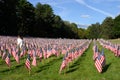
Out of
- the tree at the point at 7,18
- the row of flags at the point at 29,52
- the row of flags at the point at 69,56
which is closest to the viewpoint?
the row of flags at the point at 69,56

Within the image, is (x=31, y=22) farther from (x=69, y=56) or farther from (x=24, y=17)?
(x=69, y=56)

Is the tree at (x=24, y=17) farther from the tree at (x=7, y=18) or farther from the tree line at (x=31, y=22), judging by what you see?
the tree at (x=7, y=18)

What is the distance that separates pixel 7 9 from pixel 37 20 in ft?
124

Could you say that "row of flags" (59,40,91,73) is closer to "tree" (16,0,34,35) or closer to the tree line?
the tree line

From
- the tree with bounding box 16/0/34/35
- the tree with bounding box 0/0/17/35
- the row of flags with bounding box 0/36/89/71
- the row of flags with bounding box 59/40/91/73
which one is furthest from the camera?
the tree with bounding box 16/0/34/35

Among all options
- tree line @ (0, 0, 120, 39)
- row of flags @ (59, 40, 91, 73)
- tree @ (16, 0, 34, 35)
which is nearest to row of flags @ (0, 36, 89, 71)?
row of flags @ (59, 40, 91, 73)

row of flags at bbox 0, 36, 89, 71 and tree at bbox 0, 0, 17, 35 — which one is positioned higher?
tree at bbox 0, 0, 17, 35

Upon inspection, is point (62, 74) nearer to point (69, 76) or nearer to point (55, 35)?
point (69, 76)

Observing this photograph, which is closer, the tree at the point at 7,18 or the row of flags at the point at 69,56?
the row of flags at the point at 69,56

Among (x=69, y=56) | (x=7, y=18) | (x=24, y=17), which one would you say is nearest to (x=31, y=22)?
(x=24, y=17)

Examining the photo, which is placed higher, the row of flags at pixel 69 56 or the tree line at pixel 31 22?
the tree line at pixel 31 22

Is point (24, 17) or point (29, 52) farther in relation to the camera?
point (24, 17)

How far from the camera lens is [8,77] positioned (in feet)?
61.8

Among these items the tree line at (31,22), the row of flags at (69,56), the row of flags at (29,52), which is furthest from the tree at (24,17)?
the row of flags at (69,56)
